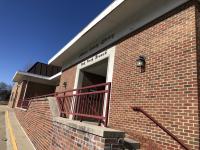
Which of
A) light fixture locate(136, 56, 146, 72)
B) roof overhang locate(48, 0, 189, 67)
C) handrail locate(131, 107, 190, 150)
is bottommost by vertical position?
handrail locate(131, 107, 190, 150)

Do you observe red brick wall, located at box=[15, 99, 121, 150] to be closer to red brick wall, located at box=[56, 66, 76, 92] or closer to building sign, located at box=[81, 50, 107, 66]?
red brick wall, located at box=[56, 66, 76, 92]

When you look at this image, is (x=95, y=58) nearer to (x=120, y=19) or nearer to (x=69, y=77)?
(x=120, y=19)

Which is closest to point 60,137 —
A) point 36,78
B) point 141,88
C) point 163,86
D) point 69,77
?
point 141,88

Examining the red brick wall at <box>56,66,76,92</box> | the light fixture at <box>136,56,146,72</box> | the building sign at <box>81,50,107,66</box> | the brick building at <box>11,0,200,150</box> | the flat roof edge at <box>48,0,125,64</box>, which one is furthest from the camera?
the red brick wall at <box>56,66,76,92</box>

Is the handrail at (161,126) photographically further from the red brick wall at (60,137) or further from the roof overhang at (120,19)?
the roof overhang at (120,19)

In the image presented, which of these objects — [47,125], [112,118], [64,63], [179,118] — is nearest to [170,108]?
[179,118]

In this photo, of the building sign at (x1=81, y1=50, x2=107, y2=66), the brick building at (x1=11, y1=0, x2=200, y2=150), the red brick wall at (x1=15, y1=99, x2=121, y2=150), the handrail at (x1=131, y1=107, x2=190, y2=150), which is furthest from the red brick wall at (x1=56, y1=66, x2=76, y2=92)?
the handrail at (x1=131, y1=107, x2=190, y2=150)

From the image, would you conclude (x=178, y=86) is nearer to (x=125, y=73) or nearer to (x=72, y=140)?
(x=125, y=73)

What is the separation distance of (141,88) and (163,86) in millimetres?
768

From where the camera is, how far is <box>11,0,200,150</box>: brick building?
14.4ft

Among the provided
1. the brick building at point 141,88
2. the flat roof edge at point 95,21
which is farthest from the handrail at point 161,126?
the flat roof edge at point 95,21

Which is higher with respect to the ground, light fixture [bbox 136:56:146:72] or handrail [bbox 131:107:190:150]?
light fixture [bbox 136:56:146:72]

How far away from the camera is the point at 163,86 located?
517cm

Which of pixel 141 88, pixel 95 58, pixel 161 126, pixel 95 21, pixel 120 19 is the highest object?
pixel 95 21
